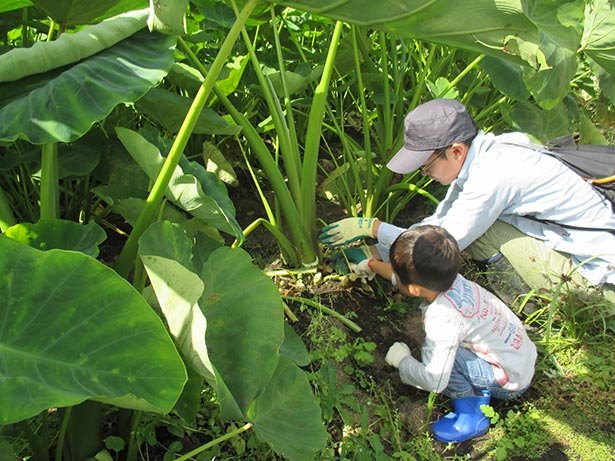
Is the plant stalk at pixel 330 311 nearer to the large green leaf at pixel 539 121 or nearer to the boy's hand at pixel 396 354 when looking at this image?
the boy's hand at pixel 396 354

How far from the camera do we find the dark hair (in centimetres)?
175

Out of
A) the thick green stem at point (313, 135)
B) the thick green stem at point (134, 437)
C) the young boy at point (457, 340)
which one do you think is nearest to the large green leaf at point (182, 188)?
the thick green stem at point (134, 437)

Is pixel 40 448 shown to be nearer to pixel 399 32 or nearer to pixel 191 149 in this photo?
pixel 399 32

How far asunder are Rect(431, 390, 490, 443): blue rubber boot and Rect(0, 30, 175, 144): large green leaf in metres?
1.17

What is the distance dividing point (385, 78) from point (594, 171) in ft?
2.57

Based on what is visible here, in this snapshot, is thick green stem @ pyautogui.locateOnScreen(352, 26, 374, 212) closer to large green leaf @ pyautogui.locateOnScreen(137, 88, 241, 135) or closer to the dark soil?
the dark soil

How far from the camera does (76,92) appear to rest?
1.24m

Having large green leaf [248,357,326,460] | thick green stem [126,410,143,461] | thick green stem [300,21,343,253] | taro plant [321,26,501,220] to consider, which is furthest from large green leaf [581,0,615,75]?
thick green stem [126,410,143,461]

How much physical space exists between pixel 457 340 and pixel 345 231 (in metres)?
0.69

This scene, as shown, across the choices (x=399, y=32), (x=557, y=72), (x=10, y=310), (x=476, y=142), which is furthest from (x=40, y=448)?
(x=476, y=142)

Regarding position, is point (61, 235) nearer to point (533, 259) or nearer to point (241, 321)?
point (241, 321)

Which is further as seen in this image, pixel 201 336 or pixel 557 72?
pixel 557 72

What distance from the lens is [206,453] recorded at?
1480 millimetres

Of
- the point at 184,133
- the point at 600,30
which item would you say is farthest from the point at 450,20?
the point at 600,30
